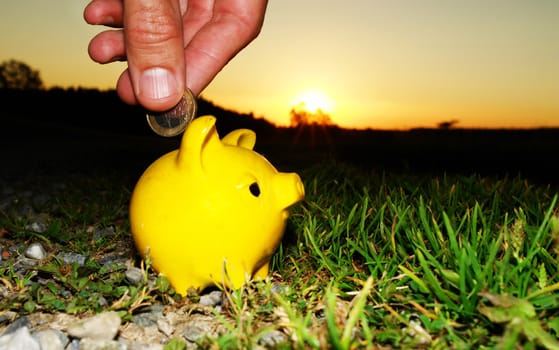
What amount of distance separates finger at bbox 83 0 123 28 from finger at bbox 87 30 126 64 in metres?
0.20

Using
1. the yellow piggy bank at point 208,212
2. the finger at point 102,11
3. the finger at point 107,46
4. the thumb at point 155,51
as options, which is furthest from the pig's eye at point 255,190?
the finger at point 102,11

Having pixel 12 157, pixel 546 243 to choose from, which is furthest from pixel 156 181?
pixel 12 157

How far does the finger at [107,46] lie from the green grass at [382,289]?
123 cm

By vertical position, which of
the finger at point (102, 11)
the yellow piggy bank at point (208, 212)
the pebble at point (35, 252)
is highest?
the finger at point (102, 11)

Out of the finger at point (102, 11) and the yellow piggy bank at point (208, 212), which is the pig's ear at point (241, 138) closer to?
the yellow piggy bank at point (208, 212)

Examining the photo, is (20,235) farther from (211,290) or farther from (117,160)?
(117,160)

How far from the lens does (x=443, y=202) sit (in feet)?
10.9

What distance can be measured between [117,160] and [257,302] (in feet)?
21.0

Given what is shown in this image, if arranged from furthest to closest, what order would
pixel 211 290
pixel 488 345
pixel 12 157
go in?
pixel 12 157 → pixel 211 290 → pixel 488 345

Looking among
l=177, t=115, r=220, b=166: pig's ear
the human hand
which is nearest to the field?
l=177, t=115, r=220, b=166: pig's ear

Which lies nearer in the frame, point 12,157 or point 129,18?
point 129,18

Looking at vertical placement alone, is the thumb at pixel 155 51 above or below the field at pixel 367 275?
above

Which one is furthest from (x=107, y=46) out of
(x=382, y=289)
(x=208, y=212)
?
(x=382, y=289)

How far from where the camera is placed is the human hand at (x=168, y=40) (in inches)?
104
